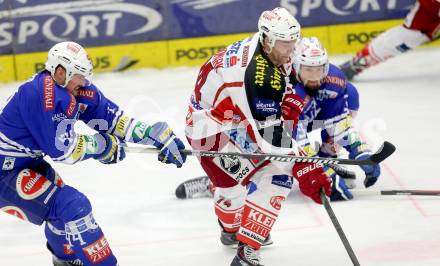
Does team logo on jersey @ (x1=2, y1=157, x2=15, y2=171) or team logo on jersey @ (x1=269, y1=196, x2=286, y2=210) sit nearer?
team logo on jersey @ (x1=2, y1=157, x2=15, y2=171)

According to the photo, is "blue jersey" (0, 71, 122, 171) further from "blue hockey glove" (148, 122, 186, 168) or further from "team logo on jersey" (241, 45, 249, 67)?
"team logo on jersey" (241, 45, 249, 67)

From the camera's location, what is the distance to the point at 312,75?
18.0 feet

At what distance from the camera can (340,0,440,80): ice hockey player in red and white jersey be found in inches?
307

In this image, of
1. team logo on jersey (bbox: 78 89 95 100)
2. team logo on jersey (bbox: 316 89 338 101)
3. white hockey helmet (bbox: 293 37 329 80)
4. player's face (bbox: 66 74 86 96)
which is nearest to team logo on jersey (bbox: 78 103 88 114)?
team logo on jersey (bbox: 78 89 95 100)

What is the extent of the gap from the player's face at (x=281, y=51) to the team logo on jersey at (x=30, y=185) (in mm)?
1256

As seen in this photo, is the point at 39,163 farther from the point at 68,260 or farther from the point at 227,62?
the point at 227,62

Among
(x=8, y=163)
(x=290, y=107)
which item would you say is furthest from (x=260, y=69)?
(x=8, y=163)

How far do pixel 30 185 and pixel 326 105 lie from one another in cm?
207

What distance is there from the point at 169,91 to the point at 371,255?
3.56 metres

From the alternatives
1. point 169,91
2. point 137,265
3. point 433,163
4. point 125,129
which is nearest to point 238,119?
point 125,129

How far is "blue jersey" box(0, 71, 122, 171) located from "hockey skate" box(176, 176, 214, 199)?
4.65ft

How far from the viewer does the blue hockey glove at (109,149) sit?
450cm

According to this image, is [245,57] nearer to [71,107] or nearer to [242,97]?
[242,97]

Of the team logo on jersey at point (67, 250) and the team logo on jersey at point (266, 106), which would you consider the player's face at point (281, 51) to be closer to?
the team logo on jersey at point (266, 106)
